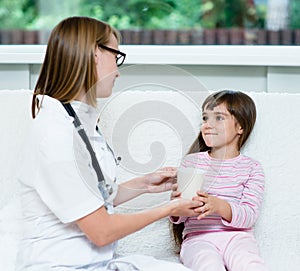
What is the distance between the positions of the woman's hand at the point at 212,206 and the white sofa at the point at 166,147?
0.61 ft

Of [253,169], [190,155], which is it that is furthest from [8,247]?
[253,169]

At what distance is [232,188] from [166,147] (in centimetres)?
24

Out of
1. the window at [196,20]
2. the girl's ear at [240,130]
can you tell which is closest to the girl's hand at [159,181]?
the girl's ear at [240,130]

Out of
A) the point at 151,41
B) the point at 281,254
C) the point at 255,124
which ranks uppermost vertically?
the point at 151,41

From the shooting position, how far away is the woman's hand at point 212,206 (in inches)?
60.6

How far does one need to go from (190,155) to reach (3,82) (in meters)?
0.93

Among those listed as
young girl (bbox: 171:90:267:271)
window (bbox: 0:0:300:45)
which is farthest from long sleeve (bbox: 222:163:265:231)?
window (bbox: 0:0:300:45)

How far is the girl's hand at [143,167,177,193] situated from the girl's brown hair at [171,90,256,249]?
0.64 ft

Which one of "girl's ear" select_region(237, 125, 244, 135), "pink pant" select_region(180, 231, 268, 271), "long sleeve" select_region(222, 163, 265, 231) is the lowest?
"pink pant" select_region(180, 231, 268, 271)

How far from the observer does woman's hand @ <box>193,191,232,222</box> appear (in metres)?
1.54

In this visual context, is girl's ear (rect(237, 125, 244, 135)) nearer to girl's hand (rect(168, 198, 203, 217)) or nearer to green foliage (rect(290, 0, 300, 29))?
girl's hand (rect(168, 198, 203, 217))

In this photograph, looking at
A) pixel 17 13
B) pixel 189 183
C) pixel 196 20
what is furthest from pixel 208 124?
pixel 17 13

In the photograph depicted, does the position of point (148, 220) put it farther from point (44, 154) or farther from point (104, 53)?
point (104, 53)

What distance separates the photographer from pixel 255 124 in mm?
1834
